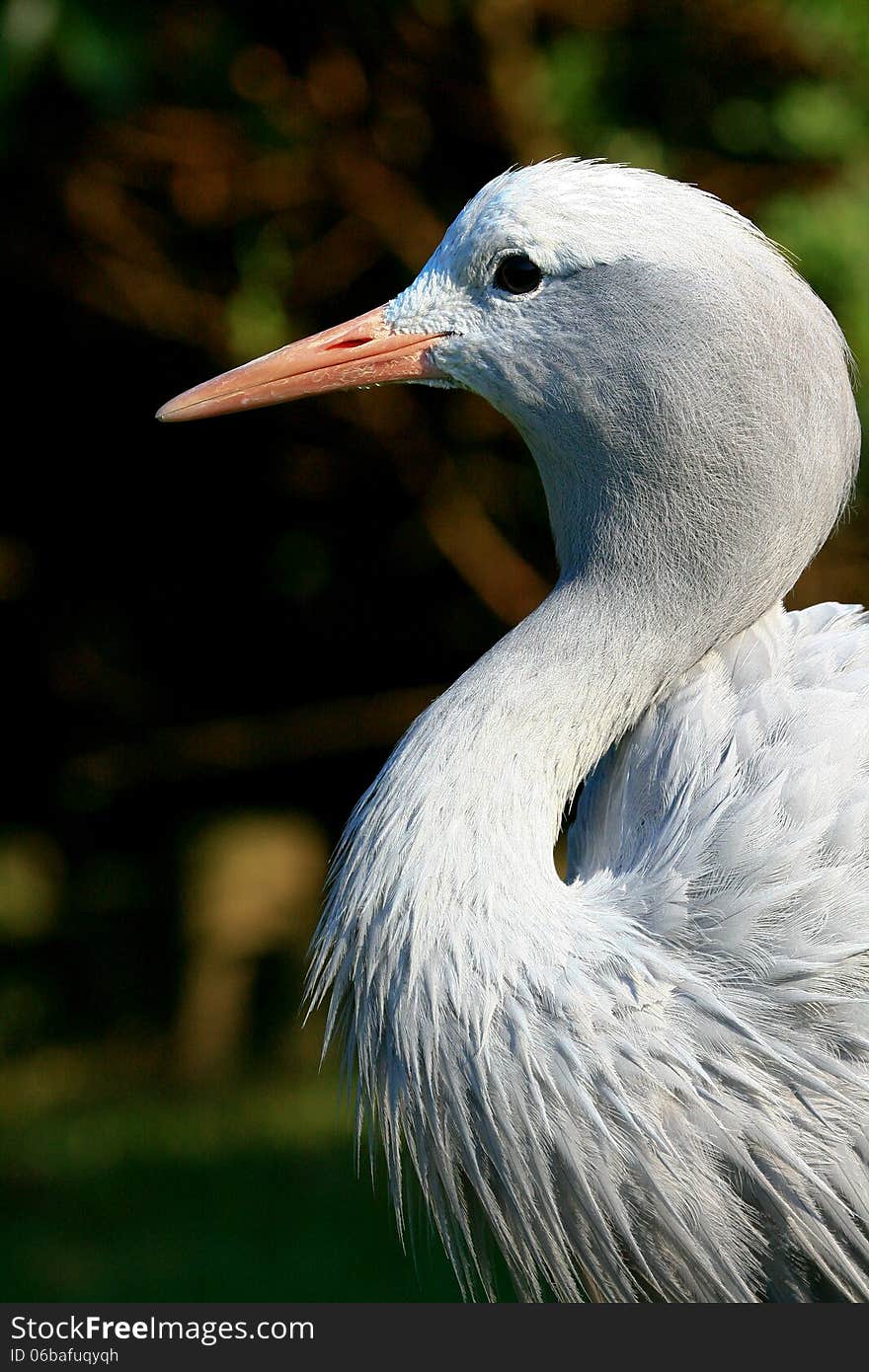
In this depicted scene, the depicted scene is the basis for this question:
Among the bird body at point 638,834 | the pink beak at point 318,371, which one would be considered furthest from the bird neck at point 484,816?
the pink beak at point 318,371

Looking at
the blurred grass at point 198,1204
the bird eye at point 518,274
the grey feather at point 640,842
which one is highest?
the bird eye at point 518,274

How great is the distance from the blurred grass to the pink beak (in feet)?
10.6

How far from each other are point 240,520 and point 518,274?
4.96 meters

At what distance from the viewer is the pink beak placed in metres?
2.73

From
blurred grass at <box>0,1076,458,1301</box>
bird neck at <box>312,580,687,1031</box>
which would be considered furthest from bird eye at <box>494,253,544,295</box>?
blurred grass at <box>0,1076,458,1301</box>

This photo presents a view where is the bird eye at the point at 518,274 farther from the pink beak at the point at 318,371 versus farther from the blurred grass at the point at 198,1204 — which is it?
the blurred grass at the point at 198,1204

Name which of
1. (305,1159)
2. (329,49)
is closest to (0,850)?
(305,1159)

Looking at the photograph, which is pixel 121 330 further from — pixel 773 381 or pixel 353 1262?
pixel 773 381

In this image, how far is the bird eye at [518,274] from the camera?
260cm

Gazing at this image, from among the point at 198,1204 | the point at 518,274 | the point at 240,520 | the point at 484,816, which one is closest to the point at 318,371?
the point at 518,274

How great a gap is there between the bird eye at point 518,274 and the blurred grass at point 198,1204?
342cm

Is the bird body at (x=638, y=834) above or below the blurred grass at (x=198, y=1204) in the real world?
above

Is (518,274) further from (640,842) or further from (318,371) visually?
(640,842)

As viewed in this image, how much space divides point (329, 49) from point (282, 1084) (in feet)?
15.3
